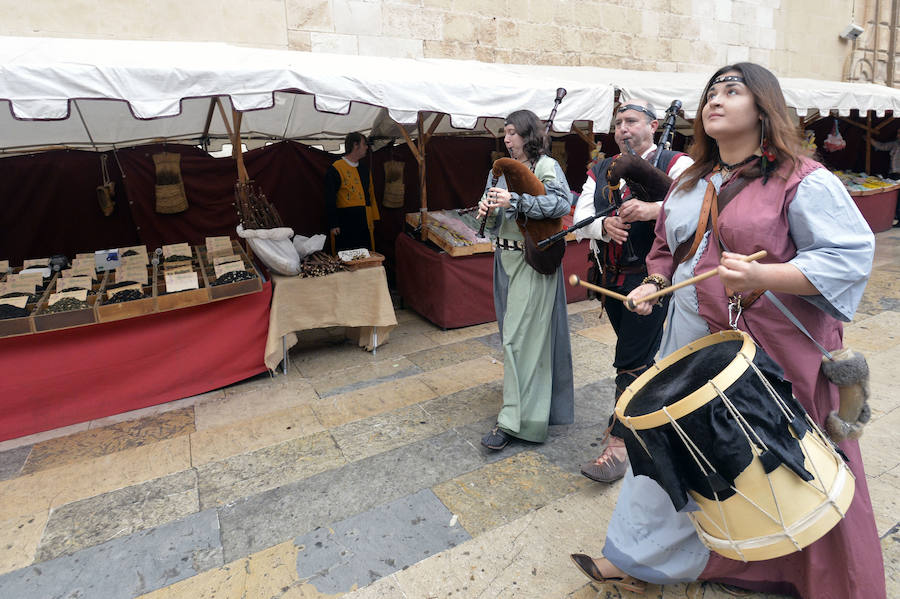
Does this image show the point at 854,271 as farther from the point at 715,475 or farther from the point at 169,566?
the point at 169,566

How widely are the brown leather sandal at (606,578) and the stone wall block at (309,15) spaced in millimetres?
6862

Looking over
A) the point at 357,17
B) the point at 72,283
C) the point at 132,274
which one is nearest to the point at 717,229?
the point at 132,274

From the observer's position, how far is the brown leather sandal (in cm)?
196

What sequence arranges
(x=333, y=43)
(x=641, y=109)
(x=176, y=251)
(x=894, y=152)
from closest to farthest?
(x=641, y=109), (x=176, y=251), (x=333, y=43), (x=894, y=152)

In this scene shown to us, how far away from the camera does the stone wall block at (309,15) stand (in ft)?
21.9

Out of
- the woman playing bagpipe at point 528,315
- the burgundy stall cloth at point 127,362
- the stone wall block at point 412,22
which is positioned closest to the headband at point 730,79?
the woman playing bagpipe at point 528,315

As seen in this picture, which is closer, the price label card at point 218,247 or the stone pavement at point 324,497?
the stone pavement at point 324,497

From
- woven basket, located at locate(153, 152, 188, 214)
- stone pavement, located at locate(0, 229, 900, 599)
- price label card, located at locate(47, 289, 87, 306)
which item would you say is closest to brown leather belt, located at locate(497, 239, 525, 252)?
stone pavement, located at locate(0, 229, 900, 599)

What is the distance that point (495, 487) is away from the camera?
276cm

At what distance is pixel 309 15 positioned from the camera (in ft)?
22.2

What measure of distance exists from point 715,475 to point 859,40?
16.3 metres

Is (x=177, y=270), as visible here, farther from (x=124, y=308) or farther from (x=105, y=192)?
(x=105, y=192)

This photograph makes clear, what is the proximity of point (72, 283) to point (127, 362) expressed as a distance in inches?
29.2

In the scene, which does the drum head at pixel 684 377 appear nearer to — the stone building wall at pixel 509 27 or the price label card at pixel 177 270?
the price label card at pixel 177 270
